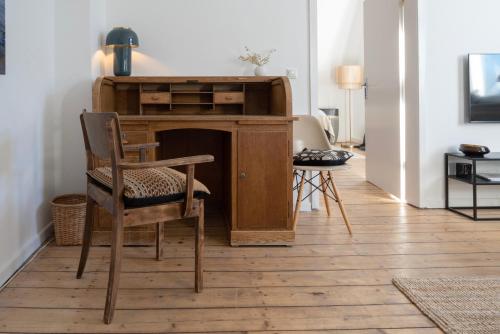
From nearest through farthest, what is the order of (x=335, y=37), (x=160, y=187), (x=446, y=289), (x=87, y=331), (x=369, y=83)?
(x=87, y=331)
(x=160, y=187)
(x=446, y=289)
(x=369, y=83)
(x=335, y=37)

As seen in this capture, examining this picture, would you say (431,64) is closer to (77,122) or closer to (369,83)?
(369,83)

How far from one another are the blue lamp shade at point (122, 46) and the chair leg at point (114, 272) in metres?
1.64

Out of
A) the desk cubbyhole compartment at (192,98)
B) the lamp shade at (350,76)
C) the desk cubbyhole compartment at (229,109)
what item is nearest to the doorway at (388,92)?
the desk cubbyhole compartment at (229,109)

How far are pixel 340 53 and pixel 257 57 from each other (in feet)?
19.9

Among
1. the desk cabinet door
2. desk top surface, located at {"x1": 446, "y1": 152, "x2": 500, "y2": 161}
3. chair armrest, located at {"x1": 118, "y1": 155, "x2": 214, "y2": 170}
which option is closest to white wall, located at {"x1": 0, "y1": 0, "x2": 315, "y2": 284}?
chair armrest, located at {"x1": 118, "y1": 155, "x2": 214, "y2": 170}

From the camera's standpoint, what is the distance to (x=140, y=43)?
3199mm

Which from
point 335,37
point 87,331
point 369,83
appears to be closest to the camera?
point 87,331

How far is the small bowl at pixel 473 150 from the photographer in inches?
121

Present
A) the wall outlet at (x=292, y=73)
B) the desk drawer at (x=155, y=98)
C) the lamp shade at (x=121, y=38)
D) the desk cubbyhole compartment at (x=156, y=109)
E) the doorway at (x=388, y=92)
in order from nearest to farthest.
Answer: the lamp shade at (x=121, y=38) < the desk drawer at (x=155, y=98) < the desk cubbyhole compartment at (x=156, y=109) < the wall outlet at (x=292, y=73) < the doorway at (x=388, y=92)

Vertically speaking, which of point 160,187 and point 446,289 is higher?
point 160,187

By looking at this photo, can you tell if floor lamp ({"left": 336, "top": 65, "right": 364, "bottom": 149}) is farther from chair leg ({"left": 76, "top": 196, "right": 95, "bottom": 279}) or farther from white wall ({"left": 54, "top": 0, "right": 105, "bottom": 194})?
chair leg ({"left": 76, "top": 196, "right": 95, "bottom": 279})

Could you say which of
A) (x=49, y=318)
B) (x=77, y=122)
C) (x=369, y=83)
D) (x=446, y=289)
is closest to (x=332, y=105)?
(x=369, y=83)

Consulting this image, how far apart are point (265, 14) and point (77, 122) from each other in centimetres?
160

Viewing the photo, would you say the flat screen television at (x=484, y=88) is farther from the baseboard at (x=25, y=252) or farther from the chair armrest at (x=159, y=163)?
the baseboard at (x=25, y=252)
